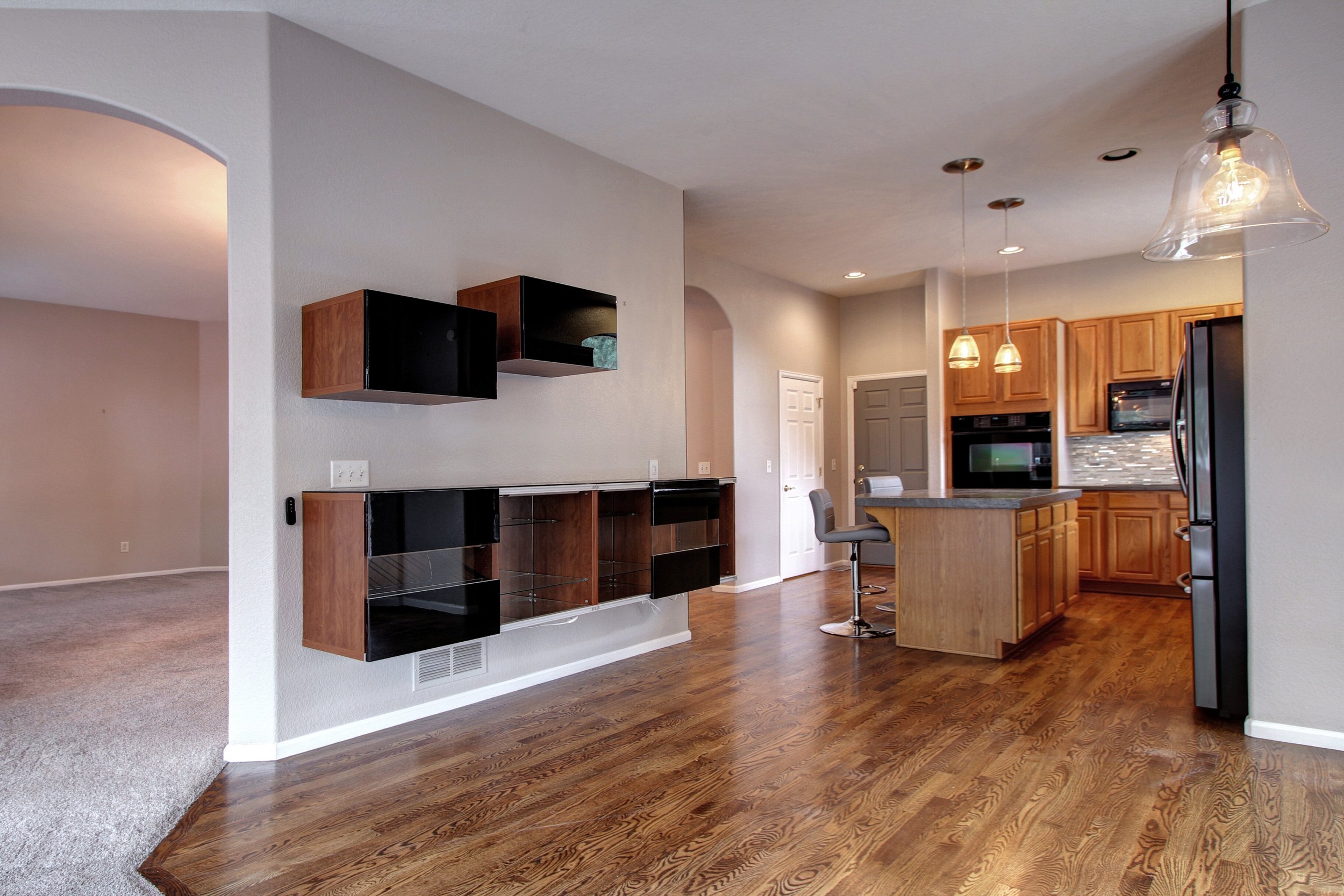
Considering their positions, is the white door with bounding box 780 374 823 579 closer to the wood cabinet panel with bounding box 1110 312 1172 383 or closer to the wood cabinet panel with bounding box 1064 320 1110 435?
the wood cabinet panel with bounding box 1064 320 1110 435

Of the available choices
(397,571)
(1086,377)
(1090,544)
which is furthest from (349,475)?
(1086,377)

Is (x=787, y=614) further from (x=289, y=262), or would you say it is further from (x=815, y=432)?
(x=289, y=262)

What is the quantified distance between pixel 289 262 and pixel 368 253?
0.36m

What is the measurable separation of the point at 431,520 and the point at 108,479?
6.88 metres

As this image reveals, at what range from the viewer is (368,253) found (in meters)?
3.24

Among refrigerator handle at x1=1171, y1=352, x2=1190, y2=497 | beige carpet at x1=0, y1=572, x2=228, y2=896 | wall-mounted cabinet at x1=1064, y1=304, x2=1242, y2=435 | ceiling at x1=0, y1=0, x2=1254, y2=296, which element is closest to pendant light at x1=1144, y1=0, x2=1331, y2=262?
ceiling at x1=0, y1=0, x2=1254, y2=296

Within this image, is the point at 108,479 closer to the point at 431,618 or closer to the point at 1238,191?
the point at 431,618

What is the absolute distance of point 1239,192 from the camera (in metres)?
1.94

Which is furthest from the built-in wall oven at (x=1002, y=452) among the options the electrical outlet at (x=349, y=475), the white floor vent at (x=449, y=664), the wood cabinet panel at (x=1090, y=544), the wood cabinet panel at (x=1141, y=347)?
the electrical outlet at (x=349, y=475)

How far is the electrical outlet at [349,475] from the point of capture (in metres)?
3.08

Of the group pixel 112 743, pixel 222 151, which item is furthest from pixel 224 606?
pixel 222 151

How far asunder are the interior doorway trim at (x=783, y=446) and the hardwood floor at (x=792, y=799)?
3.25m

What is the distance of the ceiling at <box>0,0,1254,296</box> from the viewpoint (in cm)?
302

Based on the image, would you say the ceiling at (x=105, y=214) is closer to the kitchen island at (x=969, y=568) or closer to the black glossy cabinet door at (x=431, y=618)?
the black glossy cabinet door at (x=431, y=618)
